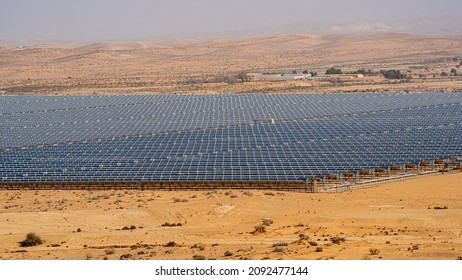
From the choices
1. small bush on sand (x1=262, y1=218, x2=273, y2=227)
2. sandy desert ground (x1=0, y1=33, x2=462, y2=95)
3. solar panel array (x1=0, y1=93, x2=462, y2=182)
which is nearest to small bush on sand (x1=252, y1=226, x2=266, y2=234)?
small bush on sand (x1=262, y1=218, x2=273, y2=227)

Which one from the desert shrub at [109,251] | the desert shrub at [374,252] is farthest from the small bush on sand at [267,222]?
the desert shrub at [374,252]

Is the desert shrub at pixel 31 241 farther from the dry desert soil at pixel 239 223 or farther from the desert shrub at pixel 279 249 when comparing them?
the desert shrub at pixel 279 249

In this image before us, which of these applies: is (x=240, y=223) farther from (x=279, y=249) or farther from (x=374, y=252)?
(x=374, y=252)

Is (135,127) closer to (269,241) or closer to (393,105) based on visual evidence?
(393,105)

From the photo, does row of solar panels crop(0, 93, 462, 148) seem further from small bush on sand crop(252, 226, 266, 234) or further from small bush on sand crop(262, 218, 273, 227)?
small bush on sand crop(252, 226, 266, 234)

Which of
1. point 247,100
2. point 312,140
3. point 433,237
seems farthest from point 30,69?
point 433,237
